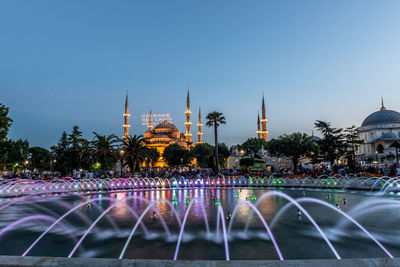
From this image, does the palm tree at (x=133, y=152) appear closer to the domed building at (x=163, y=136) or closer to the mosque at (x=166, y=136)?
the mosque at (x=166, y=136)

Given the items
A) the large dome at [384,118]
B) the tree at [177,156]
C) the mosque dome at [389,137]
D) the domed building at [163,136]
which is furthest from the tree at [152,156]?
the large dome at [384,118]

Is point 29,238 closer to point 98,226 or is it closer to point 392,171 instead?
point 98,226

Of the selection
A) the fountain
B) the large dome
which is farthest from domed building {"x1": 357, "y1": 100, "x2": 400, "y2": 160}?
the fountain

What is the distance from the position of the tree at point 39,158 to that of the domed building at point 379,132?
82.5m

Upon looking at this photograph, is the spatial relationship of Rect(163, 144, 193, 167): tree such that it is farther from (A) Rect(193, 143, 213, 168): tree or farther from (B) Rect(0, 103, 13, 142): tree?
(B) Rect(0, 103, 13, 142): tree

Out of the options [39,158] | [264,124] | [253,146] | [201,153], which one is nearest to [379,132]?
[264,124]

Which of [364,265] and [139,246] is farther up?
[364,265]

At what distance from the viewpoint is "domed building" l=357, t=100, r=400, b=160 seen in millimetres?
76625

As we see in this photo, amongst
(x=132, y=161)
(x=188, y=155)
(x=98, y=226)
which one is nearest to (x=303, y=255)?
(x=98, y=226)

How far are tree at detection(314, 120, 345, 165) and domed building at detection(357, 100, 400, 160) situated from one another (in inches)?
1559

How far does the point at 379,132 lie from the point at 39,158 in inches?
3669

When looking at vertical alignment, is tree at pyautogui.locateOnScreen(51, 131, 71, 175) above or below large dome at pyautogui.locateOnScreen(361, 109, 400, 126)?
below

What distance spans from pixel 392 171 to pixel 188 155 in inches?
2191

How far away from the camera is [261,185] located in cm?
2253
